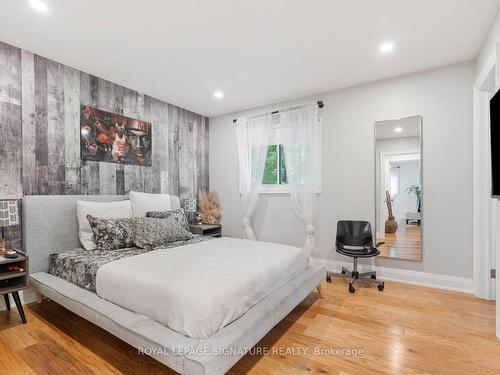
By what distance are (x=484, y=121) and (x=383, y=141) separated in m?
0.99

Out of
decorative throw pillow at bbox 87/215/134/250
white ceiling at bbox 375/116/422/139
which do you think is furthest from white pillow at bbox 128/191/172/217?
white ceiling at bbox 375/116/422/139

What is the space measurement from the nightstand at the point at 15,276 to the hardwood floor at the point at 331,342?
0.79 feet

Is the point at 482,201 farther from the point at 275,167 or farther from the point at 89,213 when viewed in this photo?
the point at 89,213

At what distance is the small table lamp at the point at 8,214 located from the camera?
7.48 feet

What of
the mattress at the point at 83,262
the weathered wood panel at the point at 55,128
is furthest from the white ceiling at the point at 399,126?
the weathered wood panel at the point at 55,128

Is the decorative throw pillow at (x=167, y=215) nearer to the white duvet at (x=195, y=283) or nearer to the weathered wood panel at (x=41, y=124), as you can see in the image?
the white duvet at (x=195, y=283)

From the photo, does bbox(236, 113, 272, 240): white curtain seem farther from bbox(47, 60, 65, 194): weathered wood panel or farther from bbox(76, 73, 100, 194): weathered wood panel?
bbox(47, 60, 65, 194): weathered wood panel

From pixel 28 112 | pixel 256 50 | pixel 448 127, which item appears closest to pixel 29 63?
pixel 28 112

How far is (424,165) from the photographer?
317 centimetres

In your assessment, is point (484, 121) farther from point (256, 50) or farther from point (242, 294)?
point (242, 294)

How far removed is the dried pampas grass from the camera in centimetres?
461

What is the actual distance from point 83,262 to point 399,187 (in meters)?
3.61

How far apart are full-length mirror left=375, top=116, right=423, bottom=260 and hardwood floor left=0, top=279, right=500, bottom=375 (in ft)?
2.62

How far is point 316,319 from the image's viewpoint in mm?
2340
